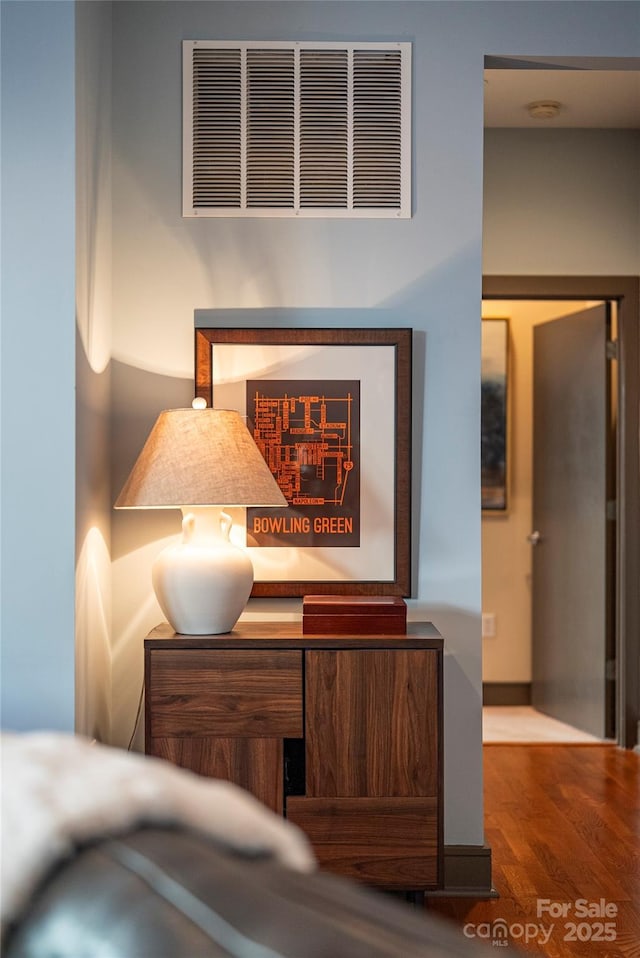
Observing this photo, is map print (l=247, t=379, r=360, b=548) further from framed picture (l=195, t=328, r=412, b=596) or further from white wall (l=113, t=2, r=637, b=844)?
white wall (l=113, t=2, r=637, b=844)

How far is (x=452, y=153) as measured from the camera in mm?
2832

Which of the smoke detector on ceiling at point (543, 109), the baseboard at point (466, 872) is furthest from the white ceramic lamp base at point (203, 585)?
the smoke detector on ceiling at point (543, 109)

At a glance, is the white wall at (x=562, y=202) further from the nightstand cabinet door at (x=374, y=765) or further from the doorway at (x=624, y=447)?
the nightstand cabinet door at (x=374, y=765)

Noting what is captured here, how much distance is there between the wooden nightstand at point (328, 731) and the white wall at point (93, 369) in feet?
0.77

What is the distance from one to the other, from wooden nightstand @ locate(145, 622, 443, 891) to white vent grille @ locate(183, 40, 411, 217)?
1.30 meters

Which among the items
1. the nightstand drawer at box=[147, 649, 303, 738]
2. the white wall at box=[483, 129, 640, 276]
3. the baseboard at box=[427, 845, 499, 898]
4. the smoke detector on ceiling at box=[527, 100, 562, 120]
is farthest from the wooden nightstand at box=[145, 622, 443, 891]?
the smoke detector on ceiling at box=[527, 100, 562, 120]

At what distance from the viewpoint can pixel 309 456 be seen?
282 cm

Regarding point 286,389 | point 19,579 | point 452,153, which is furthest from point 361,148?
point 19,579

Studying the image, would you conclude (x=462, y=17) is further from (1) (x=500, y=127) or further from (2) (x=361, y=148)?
(1) (x=500, y=127)

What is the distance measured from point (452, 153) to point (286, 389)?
85 centimetres

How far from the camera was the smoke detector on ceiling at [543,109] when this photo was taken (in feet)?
13.1

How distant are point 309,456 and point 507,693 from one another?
275 cm

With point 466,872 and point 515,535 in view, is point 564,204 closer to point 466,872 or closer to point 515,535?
point 515,535

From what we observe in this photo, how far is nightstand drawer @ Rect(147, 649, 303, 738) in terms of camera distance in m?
2.40
